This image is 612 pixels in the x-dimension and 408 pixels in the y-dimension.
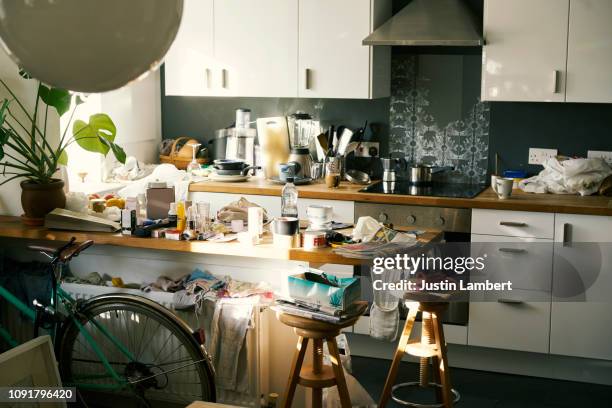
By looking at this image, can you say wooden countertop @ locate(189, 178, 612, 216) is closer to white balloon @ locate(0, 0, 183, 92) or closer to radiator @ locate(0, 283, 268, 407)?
radiator @ locate(0, 283, 268, 407)

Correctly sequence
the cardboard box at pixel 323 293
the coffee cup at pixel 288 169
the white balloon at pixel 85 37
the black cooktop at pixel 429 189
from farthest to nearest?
the coffee cup at pixel 288 169
the black cooktop at pixel 429 189
the cardboard box at pixel 323 293
the white balloon at pixel 85 37

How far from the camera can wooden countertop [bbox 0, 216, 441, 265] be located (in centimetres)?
355

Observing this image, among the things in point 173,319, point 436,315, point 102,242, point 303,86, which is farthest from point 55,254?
point 303,86

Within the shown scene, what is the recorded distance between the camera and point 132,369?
378cm

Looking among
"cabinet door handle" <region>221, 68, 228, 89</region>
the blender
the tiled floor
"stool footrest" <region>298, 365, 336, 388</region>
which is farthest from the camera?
the blender

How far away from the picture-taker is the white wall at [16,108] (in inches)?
174

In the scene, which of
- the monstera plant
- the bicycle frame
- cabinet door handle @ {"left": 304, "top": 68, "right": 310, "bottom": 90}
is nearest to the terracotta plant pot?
the monstera plant

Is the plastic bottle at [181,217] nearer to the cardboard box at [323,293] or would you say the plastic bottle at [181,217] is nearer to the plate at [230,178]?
the cardboard box at [323,293]

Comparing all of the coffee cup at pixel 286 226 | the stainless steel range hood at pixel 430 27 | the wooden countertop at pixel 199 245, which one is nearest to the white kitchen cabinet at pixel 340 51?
the stainless steel range hood at pixel 430 27

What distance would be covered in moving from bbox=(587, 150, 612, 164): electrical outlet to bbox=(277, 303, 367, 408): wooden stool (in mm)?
2325

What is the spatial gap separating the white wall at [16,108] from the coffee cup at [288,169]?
141 cm

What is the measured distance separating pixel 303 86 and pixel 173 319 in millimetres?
2197

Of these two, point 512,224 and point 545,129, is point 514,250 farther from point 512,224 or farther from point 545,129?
point 545,129

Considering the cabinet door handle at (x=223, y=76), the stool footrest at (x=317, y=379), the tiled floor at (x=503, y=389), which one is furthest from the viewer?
the cabinet door handle at (x=223, y=76)
